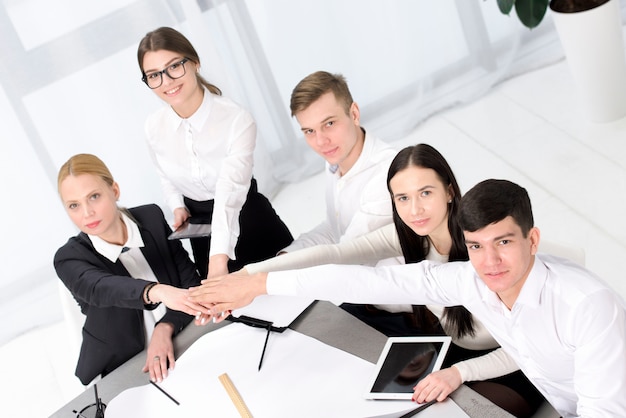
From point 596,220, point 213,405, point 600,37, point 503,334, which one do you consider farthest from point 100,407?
point 600,37

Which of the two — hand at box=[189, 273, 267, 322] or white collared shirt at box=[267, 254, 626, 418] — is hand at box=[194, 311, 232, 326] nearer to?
hand at box=[189, 273, 267, 322]

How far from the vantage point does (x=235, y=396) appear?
5.74 feet

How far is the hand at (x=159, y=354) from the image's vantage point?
189cm

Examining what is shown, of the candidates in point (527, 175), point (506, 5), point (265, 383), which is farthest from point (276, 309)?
point (506, 5)

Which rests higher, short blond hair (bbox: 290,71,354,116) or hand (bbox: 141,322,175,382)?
Result: short blond hair (bbox: 290,71,354,116)

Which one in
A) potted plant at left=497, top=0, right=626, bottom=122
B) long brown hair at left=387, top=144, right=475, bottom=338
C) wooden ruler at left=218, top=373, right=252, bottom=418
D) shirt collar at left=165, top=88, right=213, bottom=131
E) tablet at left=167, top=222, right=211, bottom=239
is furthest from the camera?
potted plant at left=497, top=0, right=626, bottom=122

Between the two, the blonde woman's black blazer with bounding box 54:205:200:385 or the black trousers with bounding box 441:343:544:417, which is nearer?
the black trousers with bounding box 441:343:544:417

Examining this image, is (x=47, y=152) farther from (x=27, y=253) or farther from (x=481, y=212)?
(x=481, y=212)

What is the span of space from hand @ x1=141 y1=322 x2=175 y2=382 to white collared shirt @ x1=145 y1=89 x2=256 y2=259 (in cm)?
41

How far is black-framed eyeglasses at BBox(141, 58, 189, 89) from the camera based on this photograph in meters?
2.39

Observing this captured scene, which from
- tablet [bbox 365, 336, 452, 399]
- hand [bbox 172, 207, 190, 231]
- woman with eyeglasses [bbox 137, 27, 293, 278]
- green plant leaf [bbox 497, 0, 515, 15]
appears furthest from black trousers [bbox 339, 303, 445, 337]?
green plant leaf [bbox 497, 0, 515, 15]

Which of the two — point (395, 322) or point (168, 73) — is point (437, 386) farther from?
point (168, 73)

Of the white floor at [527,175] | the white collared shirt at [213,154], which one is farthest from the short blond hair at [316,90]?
the white floor at [527,175]

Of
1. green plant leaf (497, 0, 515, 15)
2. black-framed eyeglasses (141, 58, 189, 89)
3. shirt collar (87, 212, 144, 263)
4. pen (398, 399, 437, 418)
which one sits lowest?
pen (398, 399, 437, 418)
